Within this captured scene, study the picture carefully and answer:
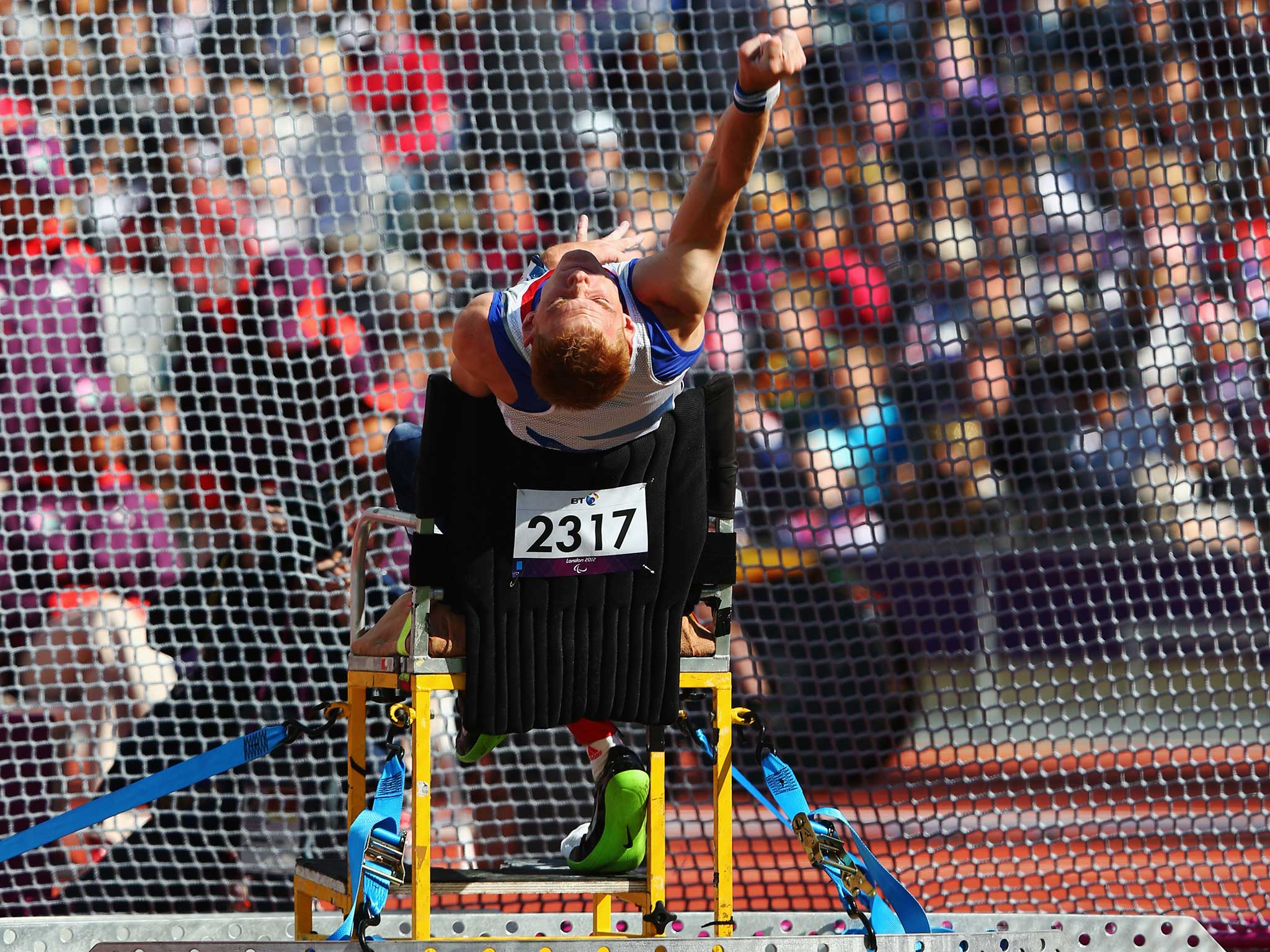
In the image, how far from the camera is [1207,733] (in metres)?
5.88

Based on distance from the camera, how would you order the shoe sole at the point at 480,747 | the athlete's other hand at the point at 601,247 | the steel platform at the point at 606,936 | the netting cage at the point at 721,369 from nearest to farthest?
the steel platform at the point at 606,936 → the athlete's other hand at the point at 601,247 → the shoe sole at the point at 480,747 → the netting cage at the point at 721,369

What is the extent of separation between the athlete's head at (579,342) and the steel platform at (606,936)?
89 centimetres

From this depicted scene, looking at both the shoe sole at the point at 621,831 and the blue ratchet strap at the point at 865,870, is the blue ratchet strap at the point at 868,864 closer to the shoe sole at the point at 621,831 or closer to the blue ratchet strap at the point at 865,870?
the blue ratchet strap at the point at 865,870

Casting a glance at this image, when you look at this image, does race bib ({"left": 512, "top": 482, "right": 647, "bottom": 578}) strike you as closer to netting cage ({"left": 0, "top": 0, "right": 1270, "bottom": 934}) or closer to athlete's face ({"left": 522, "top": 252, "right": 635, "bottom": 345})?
athlete's face ({"left": 522, "top": 252, "right": 635, "bottom": 345})

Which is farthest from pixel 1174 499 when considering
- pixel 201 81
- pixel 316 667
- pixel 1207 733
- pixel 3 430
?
pixel 3 430

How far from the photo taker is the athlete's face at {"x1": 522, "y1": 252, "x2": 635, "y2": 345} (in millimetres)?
2066

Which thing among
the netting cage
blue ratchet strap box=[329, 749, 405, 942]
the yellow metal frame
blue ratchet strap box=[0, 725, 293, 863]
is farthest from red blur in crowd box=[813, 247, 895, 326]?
blue ratchet strap box=[329, 749, 405, 942]

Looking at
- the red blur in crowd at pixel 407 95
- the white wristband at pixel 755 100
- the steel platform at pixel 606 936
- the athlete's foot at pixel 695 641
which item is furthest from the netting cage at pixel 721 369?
the white wristband at pixel 755 100

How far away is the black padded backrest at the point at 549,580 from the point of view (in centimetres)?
225

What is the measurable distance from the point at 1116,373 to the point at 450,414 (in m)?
3.57

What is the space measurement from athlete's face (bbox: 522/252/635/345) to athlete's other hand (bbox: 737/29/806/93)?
0.40 metres

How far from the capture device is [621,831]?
8.04 ft

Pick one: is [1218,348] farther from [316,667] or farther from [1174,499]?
[316,667]

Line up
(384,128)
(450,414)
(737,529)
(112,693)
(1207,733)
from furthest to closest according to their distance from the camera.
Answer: (1207,733) → (737,529) → (384,128) → (112,693) → (450,414)
